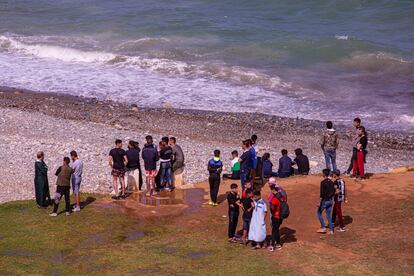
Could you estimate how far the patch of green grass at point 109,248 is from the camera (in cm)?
1920

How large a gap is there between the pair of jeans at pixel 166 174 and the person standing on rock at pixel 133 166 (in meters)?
0.76

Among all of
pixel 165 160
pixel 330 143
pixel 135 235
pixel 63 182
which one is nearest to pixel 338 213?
pixel 330 143

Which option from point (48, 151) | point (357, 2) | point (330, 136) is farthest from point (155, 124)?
point (357, 2)

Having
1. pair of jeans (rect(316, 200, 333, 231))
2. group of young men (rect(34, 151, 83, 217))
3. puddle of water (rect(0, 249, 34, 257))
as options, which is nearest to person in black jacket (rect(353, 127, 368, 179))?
pair of jeans (rect(316, 200, 333, 231))

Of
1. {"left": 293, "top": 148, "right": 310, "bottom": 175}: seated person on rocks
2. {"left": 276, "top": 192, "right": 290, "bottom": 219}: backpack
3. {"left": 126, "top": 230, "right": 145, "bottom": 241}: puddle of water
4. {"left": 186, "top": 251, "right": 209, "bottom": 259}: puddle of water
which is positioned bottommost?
{"left": 186, "top": 251, "right": 209, "bottom": 259}: puddle of water

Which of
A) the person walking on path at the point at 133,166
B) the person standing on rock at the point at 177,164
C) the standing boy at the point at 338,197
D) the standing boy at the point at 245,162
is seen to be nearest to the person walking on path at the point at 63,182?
the person walking on path at the point at 133,166

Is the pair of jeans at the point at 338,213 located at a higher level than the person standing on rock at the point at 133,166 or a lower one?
lower

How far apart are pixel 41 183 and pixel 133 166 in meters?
3.07

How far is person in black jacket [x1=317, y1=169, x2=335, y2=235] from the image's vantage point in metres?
20.9

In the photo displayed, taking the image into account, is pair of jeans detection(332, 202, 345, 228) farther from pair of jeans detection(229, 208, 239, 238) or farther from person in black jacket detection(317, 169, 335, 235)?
pair of jeans detection(229, 208, 239, 238)

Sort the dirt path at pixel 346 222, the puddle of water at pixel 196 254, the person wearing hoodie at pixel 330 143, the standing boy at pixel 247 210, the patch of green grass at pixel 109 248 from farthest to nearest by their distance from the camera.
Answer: the person wearing hoodie at pixel 330 143
the standing boy at pixel 247 210
the puddle of water at pixel 196 254
the dirt path at pixel 346 222
the patch of green grass at pixel 109 248

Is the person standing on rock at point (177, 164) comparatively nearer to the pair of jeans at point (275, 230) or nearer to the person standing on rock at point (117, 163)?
the person standing on rock at point (117, 163)

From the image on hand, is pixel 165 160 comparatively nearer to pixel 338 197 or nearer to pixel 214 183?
pixel 214 183

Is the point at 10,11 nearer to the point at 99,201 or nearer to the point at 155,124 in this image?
the point at 155,124
